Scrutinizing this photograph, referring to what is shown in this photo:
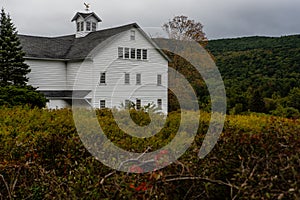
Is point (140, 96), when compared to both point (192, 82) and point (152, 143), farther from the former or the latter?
point (152, 143)

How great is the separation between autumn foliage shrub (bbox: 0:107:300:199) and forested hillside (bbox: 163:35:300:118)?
20122 millimetres

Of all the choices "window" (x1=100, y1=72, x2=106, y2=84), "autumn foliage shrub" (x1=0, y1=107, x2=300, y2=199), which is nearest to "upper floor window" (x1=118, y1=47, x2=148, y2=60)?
"window" (x1=100, y1=72, x2=106, y2=84)

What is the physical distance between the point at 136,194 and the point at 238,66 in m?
34.8

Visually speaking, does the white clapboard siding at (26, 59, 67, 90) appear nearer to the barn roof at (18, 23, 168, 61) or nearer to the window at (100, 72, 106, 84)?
the barn roof at (18, 23, 168, 61)

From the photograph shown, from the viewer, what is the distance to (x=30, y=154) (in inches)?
182

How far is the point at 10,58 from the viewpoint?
87.9ft

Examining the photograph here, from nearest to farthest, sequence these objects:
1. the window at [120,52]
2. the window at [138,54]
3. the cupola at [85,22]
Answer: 1. the window at [120,52]
2. the window at [138,54]
3. the cupola at [85,22]

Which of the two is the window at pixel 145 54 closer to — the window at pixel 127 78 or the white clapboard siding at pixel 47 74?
the window at pixel 127 78

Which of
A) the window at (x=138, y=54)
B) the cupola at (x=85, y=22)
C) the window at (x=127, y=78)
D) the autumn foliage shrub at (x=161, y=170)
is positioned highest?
the cupola at (x=85, y=22)

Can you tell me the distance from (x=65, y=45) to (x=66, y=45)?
90 millimetres

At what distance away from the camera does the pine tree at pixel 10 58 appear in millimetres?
26672

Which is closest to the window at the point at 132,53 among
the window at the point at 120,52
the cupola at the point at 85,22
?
the window at the point at 120,52

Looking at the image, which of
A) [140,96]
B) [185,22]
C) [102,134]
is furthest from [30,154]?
[185,22]

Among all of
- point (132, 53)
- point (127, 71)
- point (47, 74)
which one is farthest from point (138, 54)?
point (47, 74)
